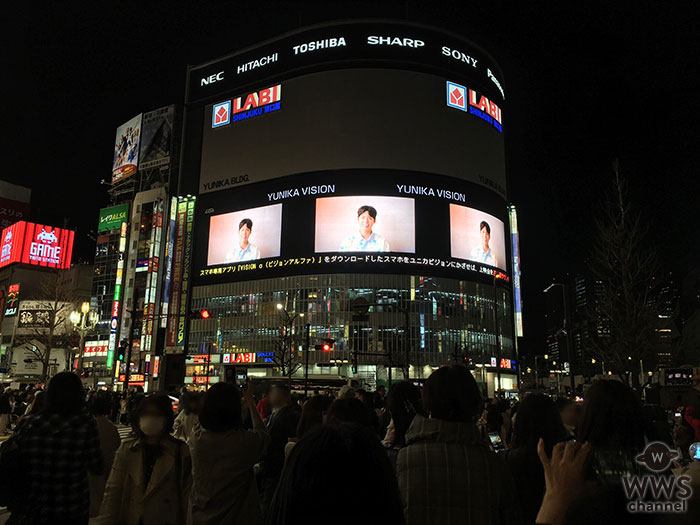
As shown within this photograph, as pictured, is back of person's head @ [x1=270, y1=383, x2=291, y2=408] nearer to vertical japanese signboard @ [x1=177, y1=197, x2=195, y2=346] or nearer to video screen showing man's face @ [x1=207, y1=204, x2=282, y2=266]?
video screen showing man's face @ [x1=207, y1=204, x2=282, y2=266]

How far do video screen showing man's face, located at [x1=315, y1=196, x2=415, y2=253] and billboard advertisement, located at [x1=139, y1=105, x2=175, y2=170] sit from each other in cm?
3563

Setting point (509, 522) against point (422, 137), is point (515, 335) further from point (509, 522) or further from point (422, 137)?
point (509, 522)

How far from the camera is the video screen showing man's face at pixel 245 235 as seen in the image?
7381cm

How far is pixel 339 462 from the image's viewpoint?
1953 mm

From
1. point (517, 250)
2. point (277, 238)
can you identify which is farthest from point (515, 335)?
point (277, 238)

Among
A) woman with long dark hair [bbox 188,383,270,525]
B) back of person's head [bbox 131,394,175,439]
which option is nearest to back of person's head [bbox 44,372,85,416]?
back of person's head [bbox 131,394,175,439]

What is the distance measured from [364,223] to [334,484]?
68.1m

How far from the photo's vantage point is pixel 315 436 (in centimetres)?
197

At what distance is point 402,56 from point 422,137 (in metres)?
12.8

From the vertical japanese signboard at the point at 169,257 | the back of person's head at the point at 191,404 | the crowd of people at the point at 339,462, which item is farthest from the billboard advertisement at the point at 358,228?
the crowd of people at the point at 339,462

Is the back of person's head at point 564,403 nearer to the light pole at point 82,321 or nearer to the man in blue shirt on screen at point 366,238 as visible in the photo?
the light pole at point 82,321

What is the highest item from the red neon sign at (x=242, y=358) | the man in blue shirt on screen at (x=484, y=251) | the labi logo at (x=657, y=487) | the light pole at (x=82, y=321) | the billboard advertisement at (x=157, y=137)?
the billboard advertisement at (x=157, y=137)

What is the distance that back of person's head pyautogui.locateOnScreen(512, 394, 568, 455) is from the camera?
409cm

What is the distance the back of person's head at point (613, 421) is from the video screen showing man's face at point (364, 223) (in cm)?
6641
